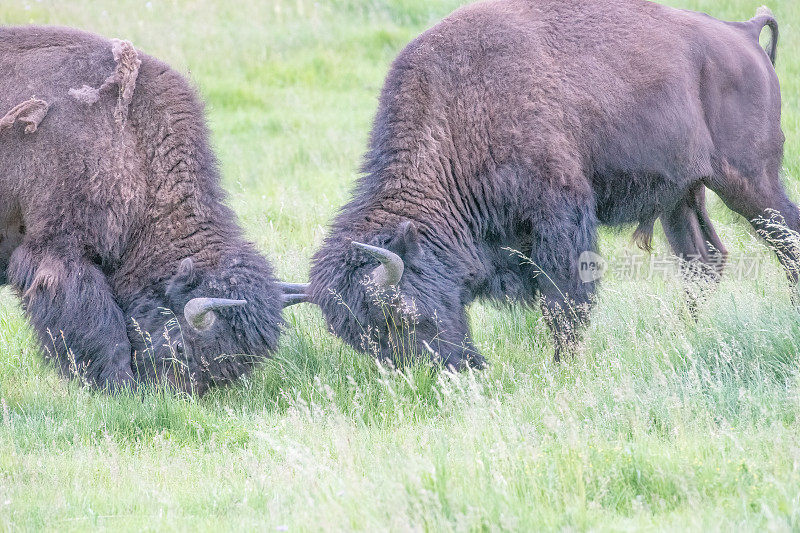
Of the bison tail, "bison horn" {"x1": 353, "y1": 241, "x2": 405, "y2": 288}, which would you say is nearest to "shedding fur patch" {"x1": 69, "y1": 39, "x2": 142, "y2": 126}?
"bison horn" {"x1": 353, "y1": 241, "x2": 405, "y2": 288}

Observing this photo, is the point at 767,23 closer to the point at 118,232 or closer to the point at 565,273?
the point at 565,273

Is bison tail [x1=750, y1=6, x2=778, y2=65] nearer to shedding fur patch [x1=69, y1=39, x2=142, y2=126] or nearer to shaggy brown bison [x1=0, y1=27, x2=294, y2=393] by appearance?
shaggy brown bison [x1=0, y1=27, x2=294, y2=393]

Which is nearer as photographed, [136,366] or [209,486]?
[209,486]

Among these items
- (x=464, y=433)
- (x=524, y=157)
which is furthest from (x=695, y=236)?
Result: (x=464, y=433)

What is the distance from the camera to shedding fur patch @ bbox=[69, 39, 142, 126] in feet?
18.6

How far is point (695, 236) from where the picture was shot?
719cm

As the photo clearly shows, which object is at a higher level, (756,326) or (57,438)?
(756,326)

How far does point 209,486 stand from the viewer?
4012mm

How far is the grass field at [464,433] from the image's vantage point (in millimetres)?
3271

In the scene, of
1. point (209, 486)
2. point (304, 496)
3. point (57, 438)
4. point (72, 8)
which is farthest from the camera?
point (72, 8)

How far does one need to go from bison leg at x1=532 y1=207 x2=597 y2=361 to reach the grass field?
173mm

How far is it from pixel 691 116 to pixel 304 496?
4020 mm

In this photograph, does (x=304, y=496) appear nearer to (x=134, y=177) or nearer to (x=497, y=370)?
(x=497, y=370)

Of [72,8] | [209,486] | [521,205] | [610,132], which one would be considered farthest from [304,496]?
[72,8]
